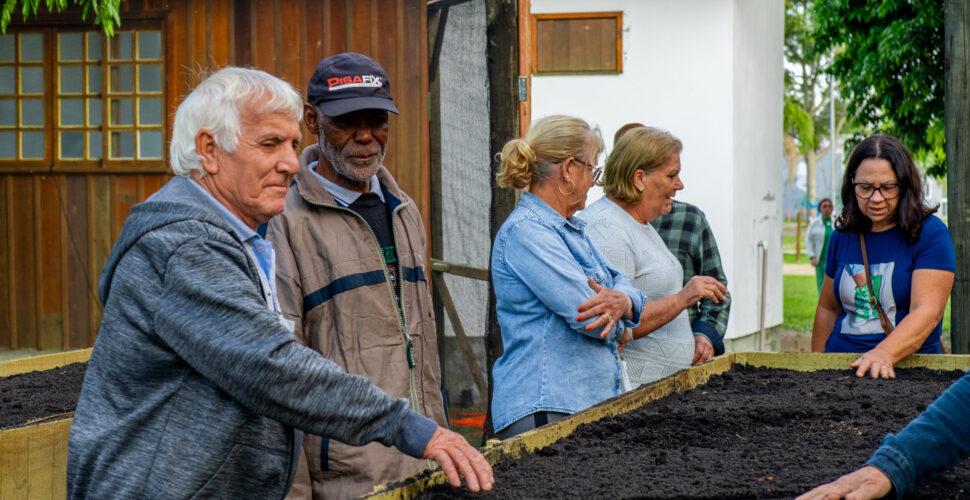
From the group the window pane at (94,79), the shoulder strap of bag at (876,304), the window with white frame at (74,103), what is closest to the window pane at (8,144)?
the window with white frame at (74,103)

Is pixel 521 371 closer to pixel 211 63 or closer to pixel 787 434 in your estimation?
pixel 787 434

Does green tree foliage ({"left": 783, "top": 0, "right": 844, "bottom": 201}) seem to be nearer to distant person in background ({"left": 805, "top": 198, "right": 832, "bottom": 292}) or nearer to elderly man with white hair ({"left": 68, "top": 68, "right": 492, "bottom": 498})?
distant person in background ({"left": 805, "top": 198, "right": 832, "bottom": 292})

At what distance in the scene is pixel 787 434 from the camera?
8.91 feet

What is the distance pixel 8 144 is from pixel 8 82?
0.48 metres

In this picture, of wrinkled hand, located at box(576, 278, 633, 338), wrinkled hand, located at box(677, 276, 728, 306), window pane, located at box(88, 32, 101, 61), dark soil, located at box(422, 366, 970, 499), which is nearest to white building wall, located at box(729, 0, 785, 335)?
window pane, located at box(88, 32, 101, 61)

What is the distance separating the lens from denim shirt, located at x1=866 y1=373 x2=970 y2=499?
1.97 metres

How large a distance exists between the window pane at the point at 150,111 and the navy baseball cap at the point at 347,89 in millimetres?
5087

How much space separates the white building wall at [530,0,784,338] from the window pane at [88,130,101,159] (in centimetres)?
414

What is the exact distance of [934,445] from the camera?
1.98 meters

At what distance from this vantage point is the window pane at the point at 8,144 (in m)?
7.60

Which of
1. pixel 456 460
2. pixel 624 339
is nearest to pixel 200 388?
pixel 456 460

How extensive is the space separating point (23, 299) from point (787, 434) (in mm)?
6607

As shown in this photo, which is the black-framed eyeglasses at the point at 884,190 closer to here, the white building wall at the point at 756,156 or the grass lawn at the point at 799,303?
the white building wall at the point at 756,156

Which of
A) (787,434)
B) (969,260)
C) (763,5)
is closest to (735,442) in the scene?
(787,434)
